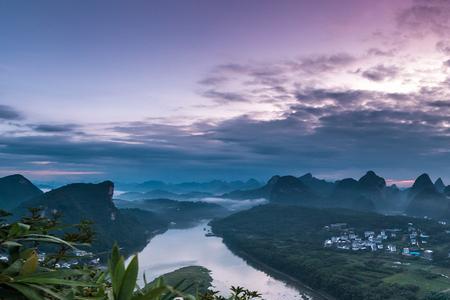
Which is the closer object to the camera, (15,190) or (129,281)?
(129,281)

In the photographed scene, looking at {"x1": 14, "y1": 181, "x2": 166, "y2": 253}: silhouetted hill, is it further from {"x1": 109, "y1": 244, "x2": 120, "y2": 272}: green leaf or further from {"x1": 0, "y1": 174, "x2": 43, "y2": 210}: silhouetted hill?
{"x1": 109, "y1": 244, "x2": 120, "y2": 272}: green leaf

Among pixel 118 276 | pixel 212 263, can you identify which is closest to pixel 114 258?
pixel 118 276

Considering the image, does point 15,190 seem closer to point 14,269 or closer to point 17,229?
point 17,229

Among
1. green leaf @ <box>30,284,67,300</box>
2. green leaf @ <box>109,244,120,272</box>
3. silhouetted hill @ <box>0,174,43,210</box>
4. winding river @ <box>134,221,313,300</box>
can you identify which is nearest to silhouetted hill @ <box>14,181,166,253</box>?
winding river @ <box>134,221,313,300</box>

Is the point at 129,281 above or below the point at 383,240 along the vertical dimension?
above

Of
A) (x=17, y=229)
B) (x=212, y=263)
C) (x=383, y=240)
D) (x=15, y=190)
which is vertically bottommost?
(x=212, y=263)

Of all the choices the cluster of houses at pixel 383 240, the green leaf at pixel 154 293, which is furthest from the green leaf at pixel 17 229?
the cluster of houses at pixel 383 240

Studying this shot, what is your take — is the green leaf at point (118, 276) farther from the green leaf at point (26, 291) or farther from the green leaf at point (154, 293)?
the green leaf at point (26, 291)
